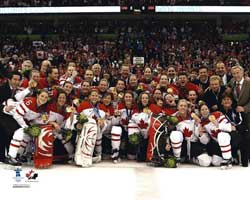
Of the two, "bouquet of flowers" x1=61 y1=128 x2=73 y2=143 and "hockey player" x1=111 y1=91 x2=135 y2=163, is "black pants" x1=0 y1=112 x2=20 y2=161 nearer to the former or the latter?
"bouquet of flowers" x1=61 y1=128 x2=73 y2=143

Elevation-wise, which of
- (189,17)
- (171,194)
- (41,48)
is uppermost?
(189,17)

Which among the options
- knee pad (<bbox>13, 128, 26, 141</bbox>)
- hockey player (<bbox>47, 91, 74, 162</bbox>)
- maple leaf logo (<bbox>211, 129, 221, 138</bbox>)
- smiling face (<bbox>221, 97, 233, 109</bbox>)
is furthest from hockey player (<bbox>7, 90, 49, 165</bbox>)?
smiling face (<bbox>221, 97, 233, 109</bbox>)

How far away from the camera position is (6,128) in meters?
6.20

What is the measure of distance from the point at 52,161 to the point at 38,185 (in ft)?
3.42

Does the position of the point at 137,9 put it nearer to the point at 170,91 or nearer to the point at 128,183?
the point at 170,91

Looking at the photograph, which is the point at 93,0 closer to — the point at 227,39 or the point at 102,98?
the point at 227,39

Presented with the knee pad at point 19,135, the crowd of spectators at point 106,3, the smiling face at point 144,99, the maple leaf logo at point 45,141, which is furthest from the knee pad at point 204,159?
the crowd of spectators at point 106,3

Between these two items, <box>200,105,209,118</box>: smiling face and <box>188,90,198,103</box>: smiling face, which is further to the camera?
<box>188,90,198,103</box>: smiling face

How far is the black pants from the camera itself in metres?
6.19

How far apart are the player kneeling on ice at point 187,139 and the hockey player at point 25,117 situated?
1.74 metres

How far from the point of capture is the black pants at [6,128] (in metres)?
6.19

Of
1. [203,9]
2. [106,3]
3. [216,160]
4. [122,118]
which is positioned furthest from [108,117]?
[106,3]

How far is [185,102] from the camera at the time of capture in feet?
20.3

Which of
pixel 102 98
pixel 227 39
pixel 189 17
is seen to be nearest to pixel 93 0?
pixel 189 17
